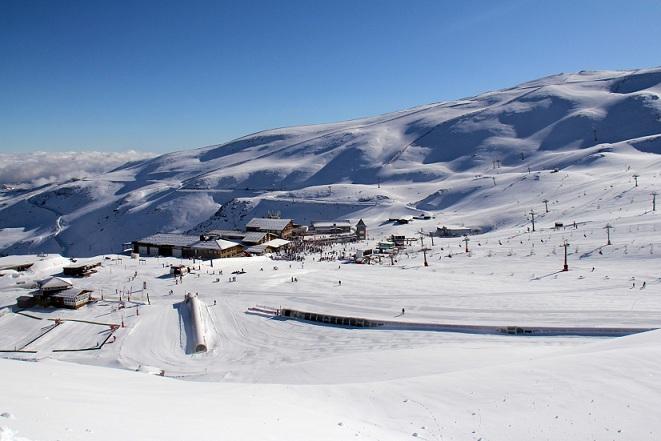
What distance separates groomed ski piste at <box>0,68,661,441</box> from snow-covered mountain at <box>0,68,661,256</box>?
31314mm

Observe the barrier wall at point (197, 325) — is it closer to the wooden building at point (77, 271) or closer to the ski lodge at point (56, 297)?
the ski lodge at point (56, 297)

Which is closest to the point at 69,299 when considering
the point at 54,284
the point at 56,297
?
the point at 56,297

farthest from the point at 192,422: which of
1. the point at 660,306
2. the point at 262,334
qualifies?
the point at 660,306

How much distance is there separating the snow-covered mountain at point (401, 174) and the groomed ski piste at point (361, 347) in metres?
31.3

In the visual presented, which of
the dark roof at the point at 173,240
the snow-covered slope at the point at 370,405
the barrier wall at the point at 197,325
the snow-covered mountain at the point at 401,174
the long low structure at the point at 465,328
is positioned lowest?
the long low structure at the point at 465,328

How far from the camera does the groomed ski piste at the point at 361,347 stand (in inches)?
460

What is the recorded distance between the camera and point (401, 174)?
456ft

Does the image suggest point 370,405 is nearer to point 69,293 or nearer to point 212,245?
point 69,293

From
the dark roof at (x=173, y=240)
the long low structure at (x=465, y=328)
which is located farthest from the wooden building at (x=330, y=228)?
the long low structure at (x=465, y=328)

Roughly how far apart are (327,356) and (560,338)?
1146cm

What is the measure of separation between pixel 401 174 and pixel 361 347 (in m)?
118

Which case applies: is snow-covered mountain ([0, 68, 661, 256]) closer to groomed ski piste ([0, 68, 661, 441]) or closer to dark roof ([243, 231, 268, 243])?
dark roof ([243, 231, 268, 243])

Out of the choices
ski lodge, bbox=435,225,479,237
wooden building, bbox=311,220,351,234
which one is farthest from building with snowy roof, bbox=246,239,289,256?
ski lodge, bbox=435,225,479,237

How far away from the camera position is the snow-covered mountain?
330 feet
